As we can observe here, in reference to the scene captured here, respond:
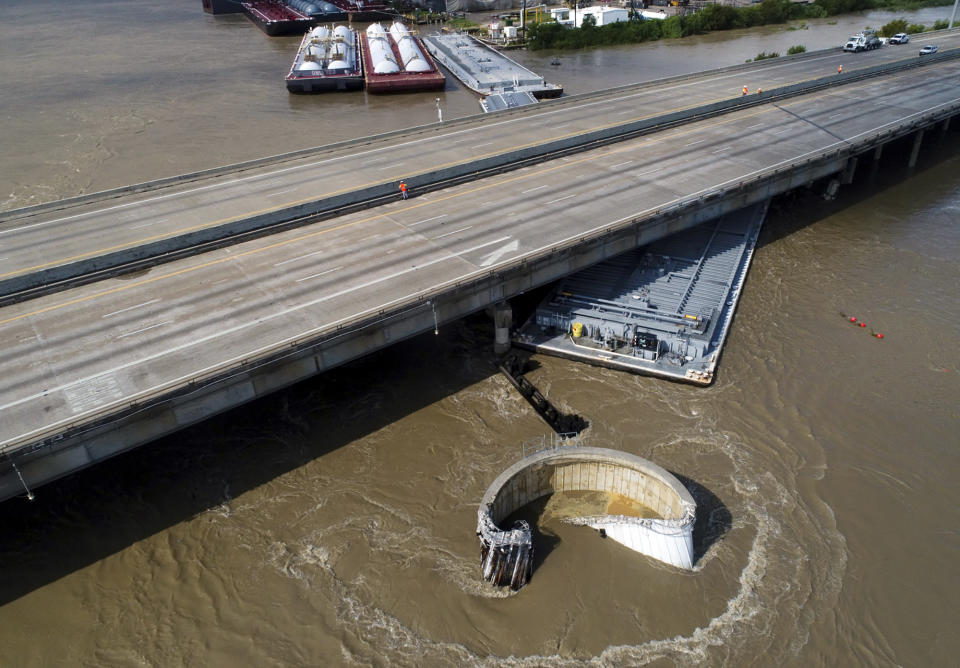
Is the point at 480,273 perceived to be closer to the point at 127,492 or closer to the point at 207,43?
the point at 127,492

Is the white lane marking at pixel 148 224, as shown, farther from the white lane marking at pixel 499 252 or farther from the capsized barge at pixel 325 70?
the capsized barge at pixel 325 70

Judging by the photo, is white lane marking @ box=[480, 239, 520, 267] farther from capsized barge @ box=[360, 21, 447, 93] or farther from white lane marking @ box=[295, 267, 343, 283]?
capsized barge @ box=[360, 21, 447, 93]

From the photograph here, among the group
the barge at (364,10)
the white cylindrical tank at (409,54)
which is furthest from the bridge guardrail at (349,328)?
the barge at (364,10)

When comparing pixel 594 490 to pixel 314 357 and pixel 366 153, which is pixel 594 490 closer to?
pixel 314 357

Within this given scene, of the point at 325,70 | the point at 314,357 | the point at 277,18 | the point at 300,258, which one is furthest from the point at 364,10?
the point at 314,357

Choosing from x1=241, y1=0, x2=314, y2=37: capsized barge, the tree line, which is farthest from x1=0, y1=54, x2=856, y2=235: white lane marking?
x1=241, y1=0, x2=314, y2=37: capsized barge

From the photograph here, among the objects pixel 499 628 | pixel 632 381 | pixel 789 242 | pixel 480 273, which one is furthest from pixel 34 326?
pixel 789 242
